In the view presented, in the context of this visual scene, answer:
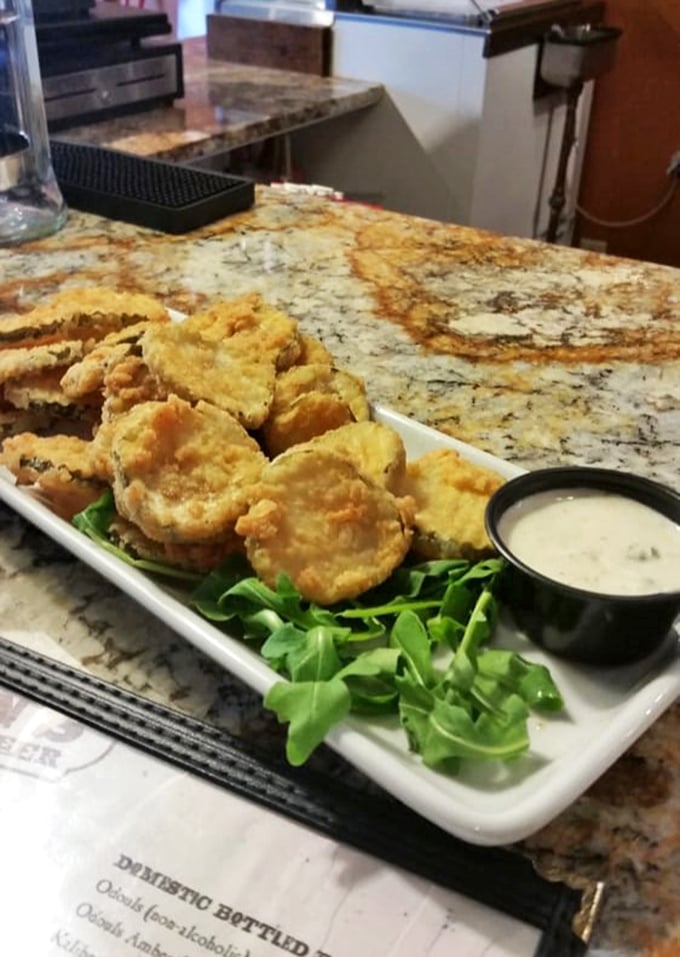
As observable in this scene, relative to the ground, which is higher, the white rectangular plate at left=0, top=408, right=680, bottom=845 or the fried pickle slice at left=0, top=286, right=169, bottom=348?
the fried pickle slice at left=0, top=286, right=169, bottom=348

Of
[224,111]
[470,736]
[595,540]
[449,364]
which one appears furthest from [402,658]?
[224,111]

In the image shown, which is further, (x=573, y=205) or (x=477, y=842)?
(x=573, y=205)

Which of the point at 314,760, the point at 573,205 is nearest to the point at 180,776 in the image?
the point at 314,760

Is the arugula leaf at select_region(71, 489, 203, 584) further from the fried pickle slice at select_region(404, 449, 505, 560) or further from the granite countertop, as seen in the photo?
the fried pickle slice at select_region(404, 449, 505, 560)

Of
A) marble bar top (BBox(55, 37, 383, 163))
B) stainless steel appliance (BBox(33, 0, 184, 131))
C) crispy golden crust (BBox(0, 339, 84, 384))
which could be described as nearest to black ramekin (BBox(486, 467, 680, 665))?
crispy golden crust (BBox(0, 339, 84, 384))

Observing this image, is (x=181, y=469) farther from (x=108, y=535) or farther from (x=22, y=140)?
(x=22, y=140)

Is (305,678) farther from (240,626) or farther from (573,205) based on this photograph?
(573,205)

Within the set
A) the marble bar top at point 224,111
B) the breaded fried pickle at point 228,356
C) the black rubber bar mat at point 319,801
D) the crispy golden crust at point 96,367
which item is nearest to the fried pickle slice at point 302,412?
the breaded fried pickle at point 228,356
